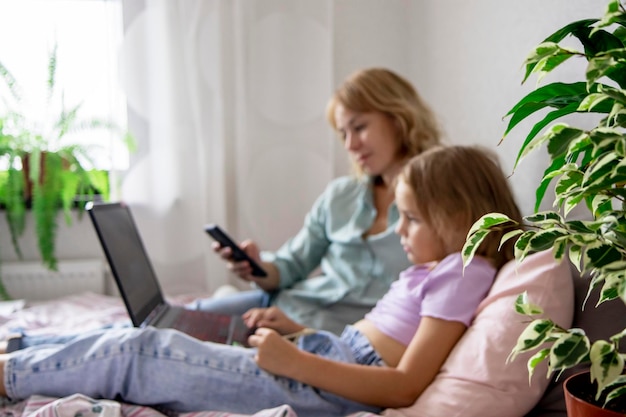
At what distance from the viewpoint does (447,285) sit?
101cm

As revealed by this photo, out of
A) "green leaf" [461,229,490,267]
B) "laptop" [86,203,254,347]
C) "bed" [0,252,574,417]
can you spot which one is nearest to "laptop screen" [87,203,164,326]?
"laptop" [86,203,254,347]

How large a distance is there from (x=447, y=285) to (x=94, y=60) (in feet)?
5.40

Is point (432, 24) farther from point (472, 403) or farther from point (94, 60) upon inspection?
point (472, 403)

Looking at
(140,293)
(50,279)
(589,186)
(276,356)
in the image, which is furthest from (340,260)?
(589,186)

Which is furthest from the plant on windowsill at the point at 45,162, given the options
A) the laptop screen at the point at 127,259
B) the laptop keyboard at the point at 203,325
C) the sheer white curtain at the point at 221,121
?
the laptop keyboard at the point at 203,325

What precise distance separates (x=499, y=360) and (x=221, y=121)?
1340mm

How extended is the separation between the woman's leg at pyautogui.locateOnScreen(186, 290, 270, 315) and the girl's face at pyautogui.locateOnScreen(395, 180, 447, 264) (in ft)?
1.98

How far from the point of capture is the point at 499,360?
Answer: 34.8 inches

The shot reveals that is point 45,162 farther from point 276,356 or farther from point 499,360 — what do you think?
point 499,360

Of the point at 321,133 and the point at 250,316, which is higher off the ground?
the point at 321,133

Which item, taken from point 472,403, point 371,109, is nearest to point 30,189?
point 371,109

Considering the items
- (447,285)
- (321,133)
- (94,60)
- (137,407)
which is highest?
(94,60)

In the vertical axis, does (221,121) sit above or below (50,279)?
above

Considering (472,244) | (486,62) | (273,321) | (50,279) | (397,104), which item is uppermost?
(486,62)
